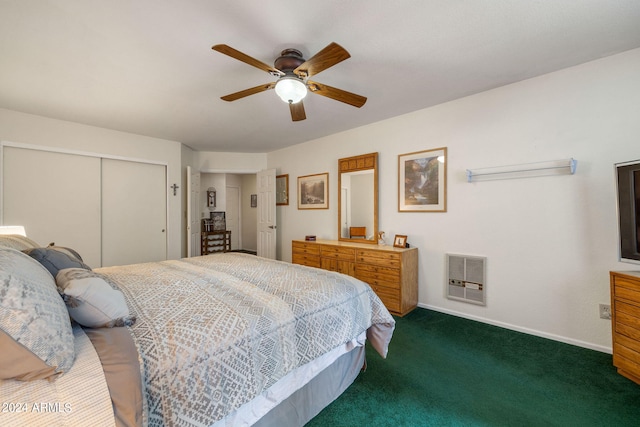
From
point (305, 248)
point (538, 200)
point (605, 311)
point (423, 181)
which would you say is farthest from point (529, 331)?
point (305, 248)

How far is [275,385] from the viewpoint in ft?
4.23

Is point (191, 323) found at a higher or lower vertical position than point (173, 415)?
higher

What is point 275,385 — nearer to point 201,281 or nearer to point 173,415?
point 173,415

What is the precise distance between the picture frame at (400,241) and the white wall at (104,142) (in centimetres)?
369

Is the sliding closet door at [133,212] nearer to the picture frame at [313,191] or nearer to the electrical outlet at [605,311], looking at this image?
the picture frame at [313,191]

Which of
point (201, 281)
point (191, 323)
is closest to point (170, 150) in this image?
point (201, 281)

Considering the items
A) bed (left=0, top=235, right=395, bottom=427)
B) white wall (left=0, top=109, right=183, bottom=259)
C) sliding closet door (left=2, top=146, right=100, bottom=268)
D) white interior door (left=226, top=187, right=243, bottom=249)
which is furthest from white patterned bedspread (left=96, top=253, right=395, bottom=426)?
white interior door (left=226, top=187, right=243, bottom=249)

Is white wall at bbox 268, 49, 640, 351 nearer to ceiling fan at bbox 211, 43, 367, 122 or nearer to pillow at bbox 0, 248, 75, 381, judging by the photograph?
ceiling fan at bbox 211, 43, 367, 122

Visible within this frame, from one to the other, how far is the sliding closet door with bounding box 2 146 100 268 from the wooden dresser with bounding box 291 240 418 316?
3.48 m

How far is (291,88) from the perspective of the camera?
1.97 metres

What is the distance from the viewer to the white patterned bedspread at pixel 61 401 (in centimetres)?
70

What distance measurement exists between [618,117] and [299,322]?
10.0 feet

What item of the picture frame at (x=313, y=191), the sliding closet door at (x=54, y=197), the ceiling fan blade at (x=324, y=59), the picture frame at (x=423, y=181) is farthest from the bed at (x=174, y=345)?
the picture frame at (x=313, y=191)

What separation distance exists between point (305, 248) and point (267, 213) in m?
1.49
